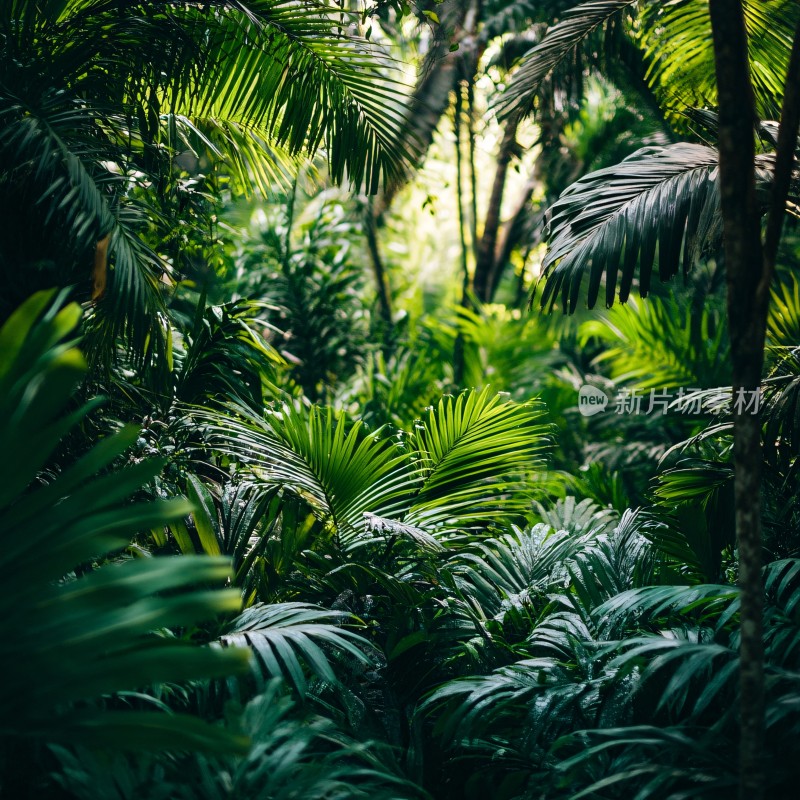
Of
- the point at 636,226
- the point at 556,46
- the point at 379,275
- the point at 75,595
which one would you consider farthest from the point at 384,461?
the point at 379,275

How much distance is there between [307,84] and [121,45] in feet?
2.29

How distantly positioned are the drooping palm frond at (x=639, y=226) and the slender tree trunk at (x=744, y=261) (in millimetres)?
624

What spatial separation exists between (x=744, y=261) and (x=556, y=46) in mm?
2296

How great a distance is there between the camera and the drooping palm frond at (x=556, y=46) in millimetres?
3416

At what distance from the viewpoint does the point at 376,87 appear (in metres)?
2.94

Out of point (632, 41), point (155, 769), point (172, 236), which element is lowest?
point (155, 769)

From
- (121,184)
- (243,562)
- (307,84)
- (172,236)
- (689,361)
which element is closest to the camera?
(243,562)

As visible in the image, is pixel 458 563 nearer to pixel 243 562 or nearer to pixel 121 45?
pixel 243 562

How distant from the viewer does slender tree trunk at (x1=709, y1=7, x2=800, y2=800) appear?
1.67 metres

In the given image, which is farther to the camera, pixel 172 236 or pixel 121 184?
pixel 172 236

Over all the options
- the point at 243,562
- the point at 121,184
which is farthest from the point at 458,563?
the point at 121,184

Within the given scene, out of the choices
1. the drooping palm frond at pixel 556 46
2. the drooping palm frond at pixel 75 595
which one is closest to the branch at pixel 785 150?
the drooping palm frond at pixel 75 595

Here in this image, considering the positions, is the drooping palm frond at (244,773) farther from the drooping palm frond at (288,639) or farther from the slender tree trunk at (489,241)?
the slender tree trunk at (489,241)

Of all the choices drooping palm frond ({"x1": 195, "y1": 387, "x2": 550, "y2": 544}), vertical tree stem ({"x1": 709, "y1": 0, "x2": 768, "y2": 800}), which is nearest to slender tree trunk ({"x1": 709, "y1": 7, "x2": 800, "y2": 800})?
vertical tree stem ({"x1": 709, "y1": 0, "x2": 768, "y2": 800})
